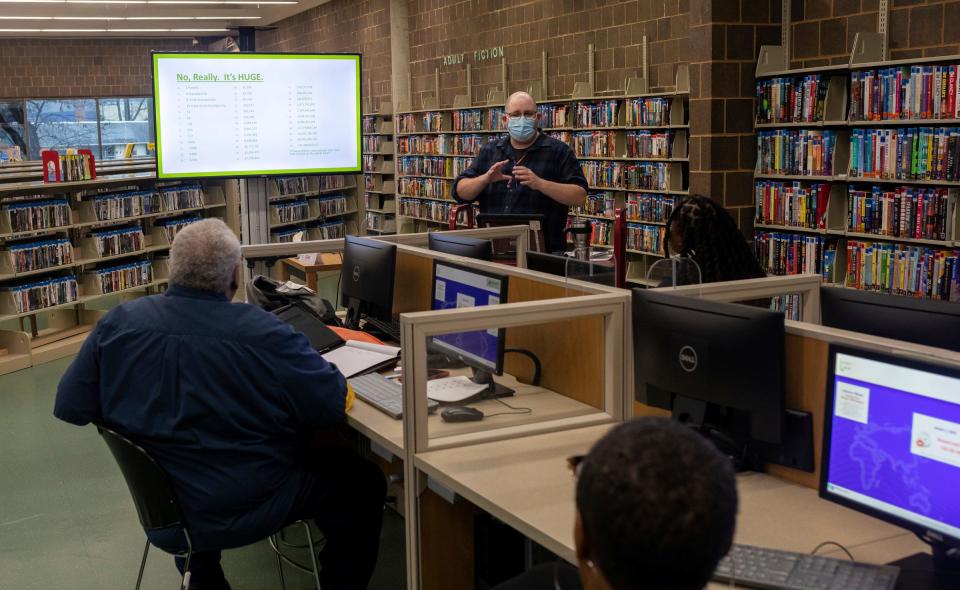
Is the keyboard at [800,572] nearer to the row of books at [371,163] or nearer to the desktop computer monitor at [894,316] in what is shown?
the desktop computer monitor at [894,316]

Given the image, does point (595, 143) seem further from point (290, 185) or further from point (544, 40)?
point (290, 185)

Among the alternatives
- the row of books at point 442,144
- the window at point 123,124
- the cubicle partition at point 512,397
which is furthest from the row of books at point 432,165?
the window at point 123,124

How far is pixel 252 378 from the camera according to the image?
251cm

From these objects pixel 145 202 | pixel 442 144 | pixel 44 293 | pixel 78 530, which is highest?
pixel 442 144

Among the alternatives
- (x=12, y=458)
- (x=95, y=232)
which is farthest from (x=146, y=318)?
(x=95, y=232)

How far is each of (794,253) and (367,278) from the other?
10.4 ft

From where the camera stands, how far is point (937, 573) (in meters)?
1.67

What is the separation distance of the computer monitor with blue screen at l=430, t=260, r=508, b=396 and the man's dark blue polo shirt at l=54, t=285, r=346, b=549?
52 centimetres

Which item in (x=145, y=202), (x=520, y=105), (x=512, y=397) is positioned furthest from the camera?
(x=145, y=202)

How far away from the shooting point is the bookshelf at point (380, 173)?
1227 cm

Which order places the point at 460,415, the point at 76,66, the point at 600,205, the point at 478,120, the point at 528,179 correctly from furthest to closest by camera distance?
1. the point at 76,66
2. the point at 478,120
3. the point at 600,205
4. the point at 528,179
5. the point at 460,415

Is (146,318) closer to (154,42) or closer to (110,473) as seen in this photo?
(110,473)

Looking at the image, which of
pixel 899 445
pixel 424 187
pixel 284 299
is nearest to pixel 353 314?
pixel 284 299

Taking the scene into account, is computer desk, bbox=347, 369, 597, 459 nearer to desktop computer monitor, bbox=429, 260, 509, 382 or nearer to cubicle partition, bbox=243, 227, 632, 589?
cubicle partition, bbox=243, 227, 632, 589
